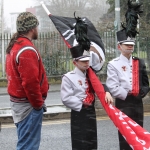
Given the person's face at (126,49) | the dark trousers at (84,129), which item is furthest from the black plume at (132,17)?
the dark trousers at (84,129)

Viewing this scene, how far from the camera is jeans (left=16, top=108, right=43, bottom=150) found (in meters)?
4.62

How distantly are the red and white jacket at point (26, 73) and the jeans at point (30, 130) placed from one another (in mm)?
149

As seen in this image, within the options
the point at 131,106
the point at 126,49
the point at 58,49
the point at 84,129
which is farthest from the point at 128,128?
the point at 58,49

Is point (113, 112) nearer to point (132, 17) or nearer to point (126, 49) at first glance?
point (126, 49)

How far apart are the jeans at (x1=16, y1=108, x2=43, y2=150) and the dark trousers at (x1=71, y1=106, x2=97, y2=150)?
49 centimetres

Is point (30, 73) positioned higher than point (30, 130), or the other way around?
point (30, 73)

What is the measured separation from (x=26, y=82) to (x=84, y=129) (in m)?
1.00

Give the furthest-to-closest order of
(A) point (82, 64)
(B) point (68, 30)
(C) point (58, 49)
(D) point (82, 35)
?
(C) point (58, 49), (B) point (68, 30), (D) point (82, 35), (A) point (82, 64)

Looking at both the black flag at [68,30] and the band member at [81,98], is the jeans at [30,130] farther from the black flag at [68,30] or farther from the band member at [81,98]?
the black flag at [68,30]

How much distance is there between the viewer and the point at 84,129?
4.96 m

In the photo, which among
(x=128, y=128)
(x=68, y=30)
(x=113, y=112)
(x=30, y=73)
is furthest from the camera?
(x=68, y=30)

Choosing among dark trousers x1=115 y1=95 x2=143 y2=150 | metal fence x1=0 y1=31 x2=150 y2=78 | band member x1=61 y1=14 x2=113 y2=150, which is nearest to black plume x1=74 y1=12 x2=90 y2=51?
band member x1=61 y1=14 x2=113 y2=150

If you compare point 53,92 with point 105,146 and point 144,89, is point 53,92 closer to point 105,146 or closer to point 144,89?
point 105,146

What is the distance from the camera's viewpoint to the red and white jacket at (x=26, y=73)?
438 centimetres
